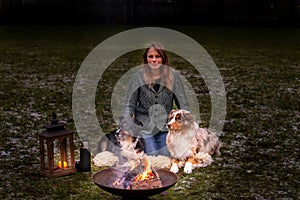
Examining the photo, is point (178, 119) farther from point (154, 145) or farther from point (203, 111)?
point (203, 111)

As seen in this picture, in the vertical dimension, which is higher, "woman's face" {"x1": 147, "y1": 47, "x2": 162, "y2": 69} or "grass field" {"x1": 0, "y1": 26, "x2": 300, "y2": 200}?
"woman's face" {"x1": 147, "y1": 47, "x2": 162, "y2": 69}

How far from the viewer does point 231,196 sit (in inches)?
173

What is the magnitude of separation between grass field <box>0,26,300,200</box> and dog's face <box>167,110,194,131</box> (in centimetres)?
47

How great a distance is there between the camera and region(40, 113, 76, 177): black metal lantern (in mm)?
4562

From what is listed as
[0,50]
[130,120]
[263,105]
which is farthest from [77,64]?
[130,120]

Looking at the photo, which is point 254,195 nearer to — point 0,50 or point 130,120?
point 130,120

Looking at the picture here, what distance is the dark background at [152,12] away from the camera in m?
19.6

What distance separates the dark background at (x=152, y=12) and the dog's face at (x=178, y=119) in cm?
1530

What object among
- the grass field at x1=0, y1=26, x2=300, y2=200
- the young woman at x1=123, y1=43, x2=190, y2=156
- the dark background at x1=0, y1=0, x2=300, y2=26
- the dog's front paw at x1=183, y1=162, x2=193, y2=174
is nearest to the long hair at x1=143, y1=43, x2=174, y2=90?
the young woman at x1=123, y1=43, x2=190, y2=156

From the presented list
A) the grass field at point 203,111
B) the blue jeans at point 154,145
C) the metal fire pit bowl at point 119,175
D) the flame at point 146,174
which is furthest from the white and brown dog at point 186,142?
the flame at point 146,174

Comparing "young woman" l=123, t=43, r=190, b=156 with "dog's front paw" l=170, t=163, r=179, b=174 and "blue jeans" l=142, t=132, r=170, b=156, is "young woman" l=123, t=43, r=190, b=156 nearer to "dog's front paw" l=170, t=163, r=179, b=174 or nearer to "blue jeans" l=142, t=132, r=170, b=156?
"blue jeans" l=142, t=132, r=170, b=156

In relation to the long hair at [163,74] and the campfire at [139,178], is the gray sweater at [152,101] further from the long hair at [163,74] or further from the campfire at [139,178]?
the campfire at [139,178]

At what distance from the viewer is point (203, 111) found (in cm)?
759

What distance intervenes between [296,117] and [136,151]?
3244mm
